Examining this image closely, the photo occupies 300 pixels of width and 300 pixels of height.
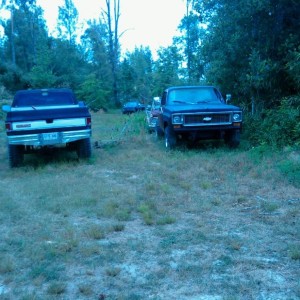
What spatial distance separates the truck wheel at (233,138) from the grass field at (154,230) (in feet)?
5.06

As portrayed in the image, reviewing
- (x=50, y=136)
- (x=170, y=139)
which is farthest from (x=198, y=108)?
(x=50, y=136)

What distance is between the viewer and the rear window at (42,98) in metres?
10.7

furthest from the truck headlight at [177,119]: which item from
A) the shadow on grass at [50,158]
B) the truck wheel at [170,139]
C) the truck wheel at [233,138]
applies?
the shadow on grass at [50,158]

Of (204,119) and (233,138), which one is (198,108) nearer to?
(204,119)

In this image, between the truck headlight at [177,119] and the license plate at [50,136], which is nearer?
the license plate at [50,136]

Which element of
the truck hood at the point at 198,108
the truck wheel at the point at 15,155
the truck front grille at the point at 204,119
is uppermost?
the truck hood at the point at 198,108

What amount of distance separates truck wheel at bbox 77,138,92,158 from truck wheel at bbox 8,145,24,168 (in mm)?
1332

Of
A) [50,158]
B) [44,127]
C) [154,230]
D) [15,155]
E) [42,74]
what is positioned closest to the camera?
[154,230]

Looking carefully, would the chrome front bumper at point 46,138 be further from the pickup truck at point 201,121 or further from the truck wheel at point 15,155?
the pickup truck at point 201,121

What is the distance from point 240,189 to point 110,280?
360 centimetres

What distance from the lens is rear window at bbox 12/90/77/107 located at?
35.2 ft

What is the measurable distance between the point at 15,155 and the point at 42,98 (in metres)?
2.16

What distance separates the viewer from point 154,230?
5.00m

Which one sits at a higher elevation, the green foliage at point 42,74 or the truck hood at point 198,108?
the green foliage at point 42,74
